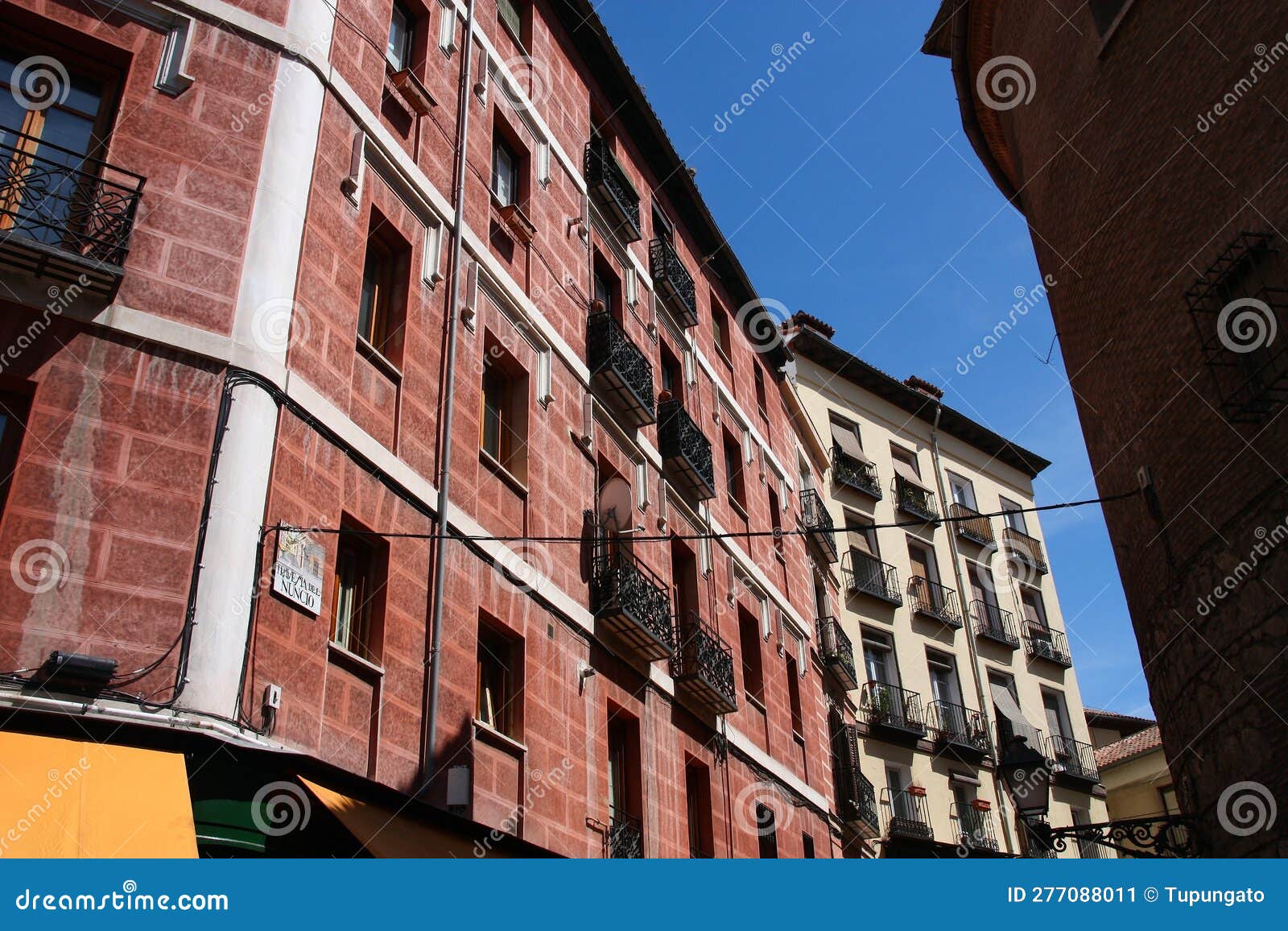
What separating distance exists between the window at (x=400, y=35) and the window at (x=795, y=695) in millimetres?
14060

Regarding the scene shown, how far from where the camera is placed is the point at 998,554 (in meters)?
37.3

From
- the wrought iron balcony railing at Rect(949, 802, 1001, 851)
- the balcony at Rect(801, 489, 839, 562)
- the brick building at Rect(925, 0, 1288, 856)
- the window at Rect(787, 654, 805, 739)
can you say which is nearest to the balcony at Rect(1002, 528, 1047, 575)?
the wrought iron balcony railing at Rect(949, 802, 1001, 851)

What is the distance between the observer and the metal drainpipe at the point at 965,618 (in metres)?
31.1

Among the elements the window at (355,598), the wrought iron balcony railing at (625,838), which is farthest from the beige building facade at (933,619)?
the window at (355,598)

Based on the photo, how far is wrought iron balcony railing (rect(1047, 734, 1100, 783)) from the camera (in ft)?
111

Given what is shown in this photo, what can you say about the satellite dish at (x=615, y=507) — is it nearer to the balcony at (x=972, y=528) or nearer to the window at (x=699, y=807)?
the window at (x=699, y=807)

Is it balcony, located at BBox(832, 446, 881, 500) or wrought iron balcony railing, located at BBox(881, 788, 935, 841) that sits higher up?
balcony, located at BBox(832, 446, 881, 500)

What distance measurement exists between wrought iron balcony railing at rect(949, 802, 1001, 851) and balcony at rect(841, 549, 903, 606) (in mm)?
5529

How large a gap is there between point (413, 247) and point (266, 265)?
3.00m

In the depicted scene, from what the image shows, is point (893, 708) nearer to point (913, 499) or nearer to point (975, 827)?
point (975, 827)

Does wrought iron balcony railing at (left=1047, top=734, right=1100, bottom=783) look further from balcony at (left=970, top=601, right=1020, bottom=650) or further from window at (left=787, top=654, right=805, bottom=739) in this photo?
window at (left=787, top=654, right=805, bottom=739)

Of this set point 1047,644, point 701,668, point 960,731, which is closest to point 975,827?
point 960,731

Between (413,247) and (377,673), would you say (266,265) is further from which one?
(377,673)

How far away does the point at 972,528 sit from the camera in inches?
1453
